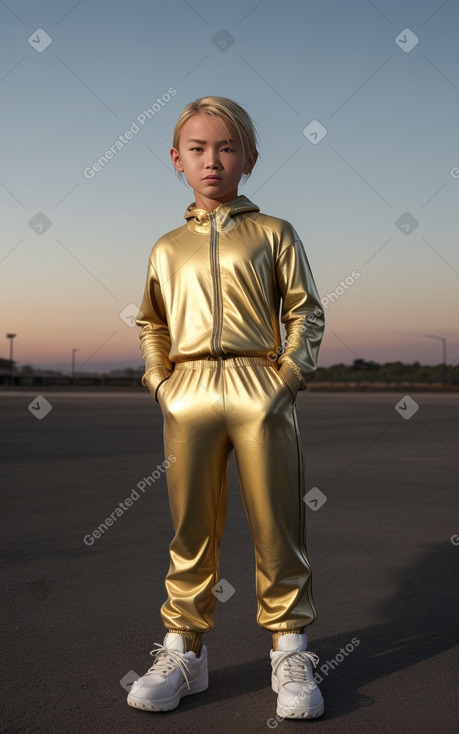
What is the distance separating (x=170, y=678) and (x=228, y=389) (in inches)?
43.5

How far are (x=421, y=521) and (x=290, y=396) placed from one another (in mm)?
3733

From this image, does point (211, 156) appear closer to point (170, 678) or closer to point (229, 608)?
point (170, 678)

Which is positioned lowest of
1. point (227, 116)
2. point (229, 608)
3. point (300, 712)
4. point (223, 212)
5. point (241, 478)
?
point (229, 608)

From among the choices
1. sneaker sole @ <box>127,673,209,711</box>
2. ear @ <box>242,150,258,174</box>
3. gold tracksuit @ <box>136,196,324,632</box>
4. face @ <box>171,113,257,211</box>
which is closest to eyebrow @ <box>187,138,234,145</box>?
face @ <box>171,113,257,211</box>

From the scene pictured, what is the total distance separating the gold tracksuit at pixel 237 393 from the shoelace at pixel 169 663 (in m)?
0.11

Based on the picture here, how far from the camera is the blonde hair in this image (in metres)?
3.01

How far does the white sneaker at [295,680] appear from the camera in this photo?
2664 millimetres

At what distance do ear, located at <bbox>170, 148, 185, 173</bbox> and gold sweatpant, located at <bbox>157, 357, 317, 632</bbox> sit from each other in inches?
33.9

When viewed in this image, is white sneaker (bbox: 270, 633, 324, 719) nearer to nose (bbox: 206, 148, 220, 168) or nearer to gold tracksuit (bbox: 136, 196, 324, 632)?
gold tracksuit (bbox: 136, 196, 324, 632)

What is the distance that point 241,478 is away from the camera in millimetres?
2984

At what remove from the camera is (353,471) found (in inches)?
361

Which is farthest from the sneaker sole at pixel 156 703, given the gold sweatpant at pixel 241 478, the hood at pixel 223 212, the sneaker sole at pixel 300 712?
the hood at pixel 223 212

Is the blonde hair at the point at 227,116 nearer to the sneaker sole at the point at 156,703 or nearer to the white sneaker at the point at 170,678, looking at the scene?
the white sneaker at the point at 170,678

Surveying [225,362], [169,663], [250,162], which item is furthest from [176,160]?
[169,663]
